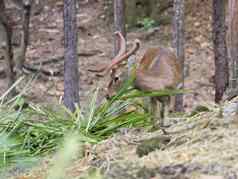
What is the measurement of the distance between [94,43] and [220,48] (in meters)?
6.90

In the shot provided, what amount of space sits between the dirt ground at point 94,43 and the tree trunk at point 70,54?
2.54m

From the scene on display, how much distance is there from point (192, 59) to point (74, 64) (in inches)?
197

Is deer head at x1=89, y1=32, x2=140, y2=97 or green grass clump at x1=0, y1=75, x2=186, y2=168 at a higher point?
deer head at x1=89, y1=32, x2=140, y2=97

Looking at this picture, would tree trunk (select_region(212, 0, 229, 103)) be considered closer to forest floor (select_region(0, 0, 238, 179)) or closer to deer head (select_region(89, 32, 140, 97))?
forest floor (select_region(0, 0, 238, 179))

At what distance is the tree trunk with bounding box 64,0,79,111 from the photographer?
11531mm

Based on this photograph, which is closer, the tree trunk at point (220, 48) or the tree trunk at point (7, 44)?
the tree trunk at point (220, 48)

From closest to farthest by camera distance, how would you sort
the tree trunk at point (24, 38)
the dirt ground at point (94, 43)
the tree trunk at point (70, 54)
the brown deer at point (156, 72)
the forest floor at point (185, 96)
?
the forest floor at point (185, 96), the brown deer at point (156, 72), the tree trunk at point (70, 54), the tree trunk at point (24, 38), the dirt ground at point (94, 43)

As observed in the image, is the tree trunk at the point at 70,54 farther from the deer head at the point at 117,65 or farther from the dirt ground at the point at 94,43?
the deer head at the point at 117,65

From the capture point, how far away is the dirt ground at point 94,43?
15422mm

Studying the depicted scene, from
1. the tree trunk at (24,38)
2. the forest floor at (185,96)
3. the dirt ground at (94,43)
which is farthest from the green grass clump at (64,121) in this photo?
the tree trunk at (24,38)

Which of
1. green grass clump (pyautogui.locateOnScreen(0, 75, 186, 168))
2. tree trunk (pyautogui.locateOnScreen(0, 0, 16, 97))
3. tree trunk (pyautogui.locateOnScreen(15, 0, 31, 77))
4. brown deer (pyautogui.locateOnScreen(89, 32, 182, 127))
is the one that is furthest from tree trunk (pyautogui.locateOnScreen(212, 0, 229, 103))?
brown deer (pyautogui.locateOnScreen(89, 32, 182, 127))

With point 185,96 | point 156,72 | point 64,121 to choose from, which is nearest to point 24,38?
point 185,96

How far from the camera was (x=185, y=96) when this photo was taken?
47.6 feet

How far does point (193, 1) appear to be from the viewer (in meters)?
18.8
